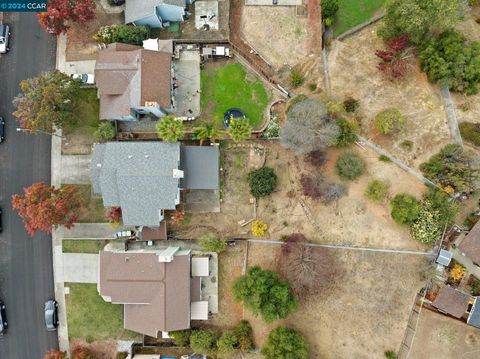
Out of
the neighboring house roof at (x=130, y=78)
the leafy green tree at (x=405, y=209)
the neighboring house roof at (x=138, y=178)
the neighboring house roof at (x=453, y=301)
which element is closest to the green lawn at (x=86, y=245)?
the neighboring house roof at (x=138, y=178)

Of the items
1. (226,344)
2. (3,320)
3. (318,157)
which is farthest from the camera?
(3,320)

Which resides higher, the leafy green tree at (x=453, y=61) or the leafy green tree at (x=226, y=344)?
the leafy green tree at (x=453, y=61)

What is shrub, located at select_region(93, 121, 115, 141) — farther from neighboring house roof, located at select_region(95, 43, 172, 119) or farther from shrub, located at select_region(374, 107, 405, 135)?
shrub, located at select_region(374, 107, 405, 135)

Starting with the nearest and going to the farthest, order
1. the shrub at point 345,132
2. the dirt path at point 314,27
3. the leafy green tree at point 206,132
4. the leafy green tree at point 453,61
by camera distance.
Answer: the leafy green tree at point 453,61 < the leafy green tree at point 206,132 < the shrub at point 345,132 < the dirt path at point 314,27

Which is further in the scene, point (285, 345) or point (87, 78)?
point (87, 78)

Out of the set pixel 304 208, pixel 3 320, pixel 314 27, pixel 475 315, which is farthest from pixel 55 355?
pixel 314 27

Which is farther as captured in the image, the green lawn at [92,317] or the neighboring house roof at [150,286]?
the green lawn at [92,317]

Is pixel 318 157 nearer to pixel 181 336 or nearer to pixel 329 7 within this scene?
pixel 329 7

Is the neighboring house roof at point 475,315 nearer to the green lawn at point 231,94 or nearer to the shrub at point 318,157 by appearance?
the shrub at point 318,157
